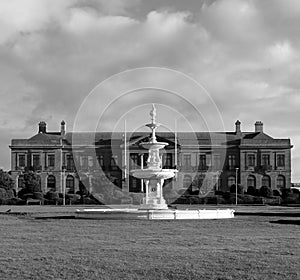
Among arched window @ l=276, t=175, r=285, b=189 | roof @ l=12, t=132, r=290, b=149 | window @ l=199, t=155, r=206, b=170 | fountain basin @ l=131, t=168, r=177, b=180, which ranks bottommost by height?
arched window @ l=276, t=175, r=285, b=189

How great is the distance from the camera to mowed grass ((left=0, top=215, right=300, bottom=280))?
14.0 metres

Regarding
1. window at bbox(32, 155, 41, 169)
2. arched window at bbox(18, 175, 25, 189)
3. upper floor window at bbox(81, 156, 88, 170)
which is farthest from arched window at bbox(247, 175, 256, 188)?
arched window at bbox(18, 175, 25, 189)

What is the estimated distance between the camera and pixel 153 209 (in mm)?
37344

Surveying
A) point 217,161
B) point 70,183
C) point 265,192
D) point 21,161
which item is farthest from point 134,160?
point 265,192

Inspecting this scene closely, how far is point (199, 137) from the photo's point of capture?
120375 millimetres

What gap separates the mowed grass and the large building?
3662 inches

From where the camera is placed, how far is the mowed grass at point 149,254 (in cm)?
1400

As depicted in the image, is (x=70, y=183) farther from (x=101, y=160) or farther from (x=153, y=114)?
(x=153, y=114)

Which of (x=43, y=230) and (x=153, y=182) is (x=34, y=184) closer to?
(x=153, y=182)

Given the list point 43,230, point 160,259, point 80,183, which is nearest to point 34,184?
point 80,183

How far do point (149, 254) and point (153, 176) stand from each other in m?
22.0

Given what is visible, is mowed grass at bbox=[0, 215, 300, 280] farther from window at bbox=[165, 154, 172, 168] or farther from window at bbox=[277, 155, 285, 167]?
window at bbox=[277, 155, 285, 167]

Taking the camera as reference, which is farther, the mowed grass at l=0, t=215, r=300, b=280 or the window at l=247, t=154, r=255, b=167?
the window at l=247, t=154, r=255, b=167

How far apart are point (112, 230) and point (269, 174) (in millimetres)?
97641
